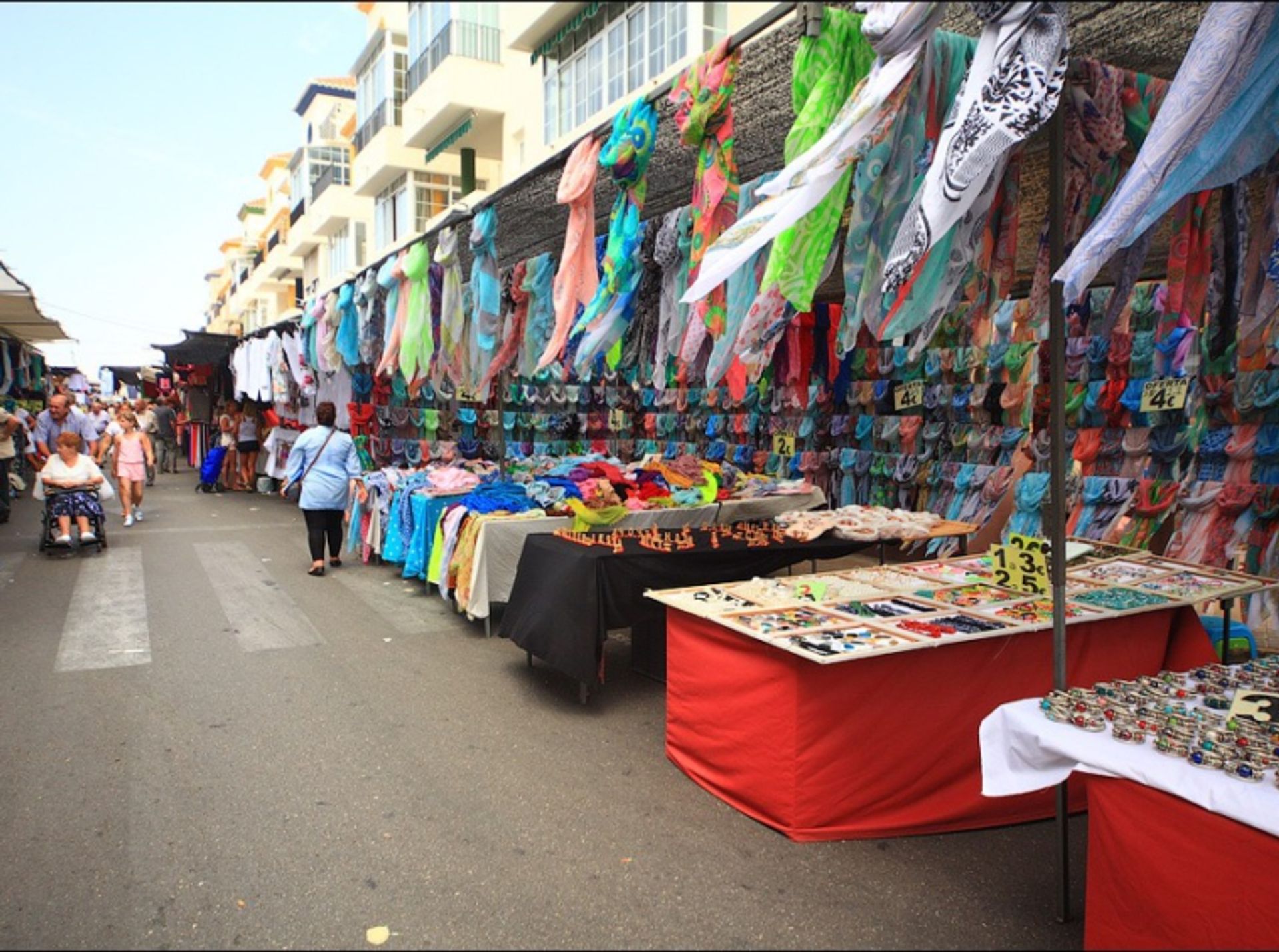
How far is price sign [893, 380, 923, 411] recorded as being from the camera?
8477mm

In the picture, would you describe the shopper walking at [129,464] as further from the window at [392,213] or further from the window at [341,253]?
the window at [341,253]

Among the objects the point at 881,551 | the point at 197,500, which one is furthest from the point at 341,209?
the point at 881,551

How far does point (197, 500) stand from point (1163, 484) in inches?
537

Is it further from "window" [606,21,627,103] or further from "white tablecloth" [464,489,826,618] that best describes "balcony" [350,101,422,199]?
"white tablecloth" [464,489,826,618]

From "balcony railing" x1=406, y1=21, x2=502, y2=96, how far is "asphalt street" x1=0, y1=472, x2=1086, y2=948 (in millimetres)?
14842

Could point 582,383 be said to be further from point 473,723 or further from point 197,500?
point 473,723

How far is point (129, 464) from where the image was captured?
10938mm

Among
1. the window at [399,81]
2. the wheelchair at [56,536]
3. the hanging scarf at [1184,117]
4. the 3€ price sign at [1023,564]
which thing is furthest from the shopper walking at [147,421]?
the hanging scarf at [1184,117]

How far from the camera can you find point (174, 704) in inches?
177

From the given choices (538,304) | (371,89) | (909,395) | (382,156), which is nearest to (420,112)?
(382,156)

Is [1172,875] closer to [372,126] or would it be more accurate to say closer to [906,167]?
[906,167]

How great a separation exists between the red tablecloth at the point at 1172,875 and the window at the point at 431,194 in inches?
779

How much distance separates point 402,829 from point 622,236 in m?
3.20

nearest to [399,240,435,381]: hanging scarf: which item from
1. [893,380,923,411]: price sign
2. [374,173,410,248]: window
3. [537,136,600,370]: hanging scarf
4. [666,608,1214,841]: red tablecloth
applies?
[537,136,600,370]: hanging scarf
